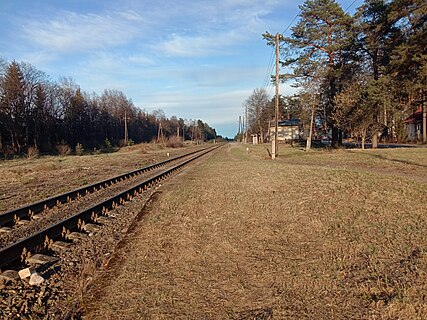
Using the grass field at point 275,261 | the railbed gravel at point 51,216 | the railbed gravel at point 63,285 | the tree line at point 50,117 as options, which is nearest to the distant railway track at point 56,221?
the railbed gravel at point 51,216

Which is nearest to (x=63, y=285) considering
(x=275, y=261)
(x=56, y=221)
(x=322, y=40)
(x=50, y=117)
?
(x=275, y=261)

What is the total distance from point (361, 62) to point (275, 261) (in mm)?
29759

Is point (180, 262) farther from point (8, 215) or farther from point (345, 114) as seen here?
point (345, 114)

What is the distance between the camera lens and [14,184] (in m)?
15.4

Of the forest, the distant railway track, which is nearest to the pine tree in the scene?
the forest

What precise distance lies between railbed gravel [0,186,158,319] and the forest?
24414 mm

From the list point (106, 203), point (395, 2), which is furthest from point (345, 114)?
point (106, 203)

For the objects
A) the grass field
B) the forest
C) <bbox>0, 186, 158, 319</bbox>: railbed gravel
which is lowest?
<bbox>0, 186, 158, 319</bbox>: railbed gravel

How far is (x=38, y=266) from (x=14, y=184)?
12556mm

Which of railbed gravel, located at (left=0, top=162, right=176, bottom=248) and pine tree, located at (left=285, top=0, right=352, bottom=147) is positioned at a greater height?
pine tree, located at (left=285, top=0, right=352, bottom=147)

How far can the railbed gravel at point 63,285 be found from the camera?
11.9 ft

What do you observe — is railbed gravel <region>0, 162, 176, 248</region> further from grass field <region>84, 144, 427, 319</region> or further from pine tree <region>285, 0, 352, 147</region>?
pine tree <region>285, 0, 352, 147</region>

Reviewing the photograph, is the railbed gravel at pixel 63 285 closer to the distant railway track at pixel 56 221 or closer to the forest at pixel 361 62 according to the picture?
the distant railway track at pixel 56 221

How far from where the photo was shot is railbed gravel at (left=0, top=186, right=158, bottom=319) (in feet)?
11.9
